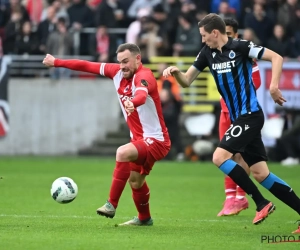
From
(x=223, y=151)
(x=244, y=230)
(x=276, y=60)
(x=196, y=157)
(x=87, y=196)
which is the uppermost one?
(x=276, y=60)

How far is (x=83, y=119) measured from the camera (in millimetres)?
24844

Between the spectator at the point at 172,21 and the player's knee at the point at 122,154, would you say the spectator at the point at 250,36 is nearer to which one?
the spectator at the point at 172,21

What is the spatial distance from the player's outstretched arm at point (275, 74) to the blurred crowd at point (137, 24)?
501 inches

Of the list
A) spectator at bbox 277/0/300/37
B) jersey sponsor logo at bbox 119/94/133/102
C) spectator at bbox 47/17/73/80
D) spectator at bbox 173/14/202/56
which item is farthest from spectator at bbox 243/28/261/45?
jersey sponsor logo at bbox 119/94/133/102

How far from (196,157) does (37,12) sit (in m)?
6.96

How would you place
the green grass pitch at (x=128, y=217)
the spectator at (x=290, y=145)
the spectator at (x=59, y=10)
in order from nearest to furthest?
the green grass pitch at (x=128, y=217), the spectator at (x=290, y=145), the spectator at (x=59, y=10)

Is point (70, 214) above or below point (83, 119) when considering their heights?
above

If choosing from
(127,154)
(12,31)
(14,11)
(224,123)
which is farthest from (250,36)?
(127,154)

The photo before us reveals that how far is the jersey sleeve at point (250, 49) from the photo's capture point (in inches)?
385

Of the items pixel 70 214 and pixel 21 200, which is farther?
pixel 21 200

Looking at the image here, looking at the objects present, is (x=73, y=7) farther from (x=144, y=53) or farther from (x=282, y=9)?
(x=282, y=9)

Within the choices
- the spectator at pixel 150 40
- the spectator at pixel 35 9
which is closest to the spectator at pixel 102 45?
the spectator at pixel 150 40

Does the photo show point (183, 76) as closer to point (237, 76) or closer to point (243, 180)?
point (237, 76)

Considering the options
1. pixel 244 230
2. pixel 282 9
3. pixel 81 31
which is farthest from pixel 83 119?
pixel 244 230
